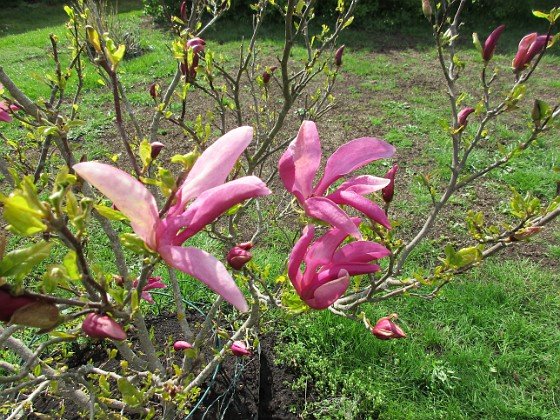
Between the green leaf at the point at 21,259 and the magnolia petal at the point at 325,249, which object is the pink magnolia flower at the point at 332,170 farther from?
the green leaf at the point at 21,259

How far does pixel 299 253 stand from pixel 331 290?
0.35ft

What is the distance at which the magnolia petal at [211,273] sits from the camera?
0.61 metres

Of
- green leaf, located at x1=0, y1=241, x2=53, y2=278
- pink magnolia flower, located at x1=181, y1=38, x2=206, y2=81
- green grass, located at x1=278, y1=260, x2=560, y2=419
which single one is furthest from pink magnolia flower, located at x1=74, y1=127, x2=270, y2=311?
green grass, located at x1=278, y1=260, x2=560, y2=419

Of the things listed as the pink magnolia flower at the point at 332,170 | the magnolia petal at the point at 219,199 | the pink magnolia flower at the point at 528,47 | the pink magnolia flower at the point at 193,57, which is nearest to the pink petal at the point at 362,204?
the pink magnolia flower at the point at 332,170

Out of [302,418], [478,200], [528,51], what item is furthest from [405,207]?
[528,51]

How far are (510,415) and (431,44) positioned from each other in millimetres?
7790

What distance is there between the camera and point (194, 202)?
688 mm

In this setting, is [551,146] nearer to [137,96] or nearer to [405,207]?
[405,207]

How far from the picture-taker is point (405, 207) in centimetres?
405

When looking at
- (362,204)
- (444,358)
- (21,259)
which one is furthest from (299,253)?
(444,358)

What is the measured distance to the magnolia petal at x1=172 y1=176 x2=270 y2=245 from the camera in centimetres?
66

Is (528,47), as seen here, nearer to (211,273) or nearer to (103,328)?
(211,273)

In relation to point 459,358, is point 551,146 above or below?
above

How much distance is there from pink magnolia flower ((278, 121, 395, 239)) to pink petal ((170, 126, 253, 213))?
0.64 feet
